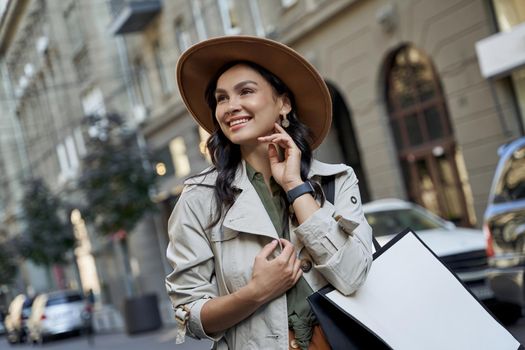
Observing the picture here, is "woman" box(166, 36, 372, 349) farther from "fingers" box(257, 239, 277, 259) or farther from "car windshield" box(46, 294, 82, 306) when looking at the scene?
"car windshield" box(46, 294, 82, 306)

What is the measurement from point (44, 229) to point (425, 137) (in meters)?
18.9

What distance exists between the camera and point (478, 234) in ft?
37.1

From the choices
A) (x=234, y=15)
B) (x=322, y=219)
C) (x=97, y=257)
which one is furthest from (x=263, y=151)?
(x=97, y=257)

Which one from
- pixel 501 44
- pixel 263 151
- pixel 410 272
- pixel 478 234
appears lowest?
pixel 478 234

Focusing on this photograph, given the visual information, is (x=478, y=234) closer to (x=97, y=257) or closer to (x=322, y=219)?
(x=322, y=219)

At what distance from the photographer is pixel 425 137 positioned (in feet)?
56.6

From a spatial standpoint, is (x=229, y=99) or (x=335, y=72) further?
(x=335, y=72)

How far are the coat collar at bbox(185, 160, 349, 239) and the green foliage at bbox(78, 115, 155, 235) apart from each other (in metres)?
20.0

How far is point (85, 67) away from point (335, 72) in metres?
18.4

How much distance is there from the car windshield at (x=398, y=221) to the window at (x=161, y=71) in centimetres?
1613

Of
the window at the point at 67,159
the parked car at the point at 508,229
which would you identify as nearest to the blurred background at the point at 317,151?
the parked car at the point at 508,229

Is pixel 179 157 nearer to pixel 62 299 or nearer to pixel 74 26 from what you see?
pixel 62 299

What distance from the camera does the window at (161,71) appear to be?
1081 inches

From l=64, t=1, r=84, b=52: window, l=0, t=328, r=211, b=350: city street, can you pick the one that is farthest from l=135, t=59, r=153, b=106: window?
l=0, t=328, r=211, b=350: city street
